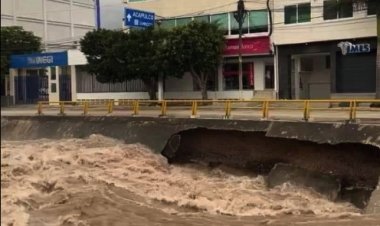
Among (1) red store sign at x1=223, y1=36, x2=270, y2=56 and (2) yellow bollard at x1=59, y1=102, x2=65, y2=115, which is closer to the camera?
(2) yellow bollard at x1=59, y1=102, x2=65, y2=115

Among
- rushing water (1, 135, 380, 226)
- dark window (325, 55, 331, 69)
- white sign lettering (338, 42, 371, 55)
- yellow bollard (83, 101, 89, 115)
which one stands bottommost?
rushing water (1, 135, 380, 226)

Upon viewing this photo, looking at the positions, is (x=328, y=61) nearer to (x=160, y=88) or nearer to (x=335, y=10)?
(x=335, y=10)

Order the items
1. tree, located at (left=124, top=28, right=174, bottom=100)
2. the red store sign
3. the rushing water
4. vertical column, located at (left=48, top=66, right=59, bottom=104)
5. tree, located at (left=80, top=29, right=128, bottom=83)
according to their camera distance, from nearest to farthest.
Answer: the rushing water < vertical column, located at (left=48, top=66, right=59, bottom=104) < tree, located at (left=124, top=28, right=174, bottom=100) < tree, located at (left=80, top=29, right=128, bottom=83) < the red store sign

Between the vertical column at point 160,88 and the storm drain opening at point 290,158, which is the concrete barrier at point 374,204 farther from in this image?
the vertical column at point 160,88

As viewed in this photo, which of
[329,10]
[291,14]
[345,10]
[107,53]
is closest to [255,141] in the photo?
[345,10]

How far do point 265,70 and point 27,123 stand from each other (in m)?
18.3

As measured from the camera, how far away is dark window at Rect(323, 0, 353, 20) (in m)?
33.9

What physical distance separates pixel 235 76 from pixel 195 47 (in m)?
5.53

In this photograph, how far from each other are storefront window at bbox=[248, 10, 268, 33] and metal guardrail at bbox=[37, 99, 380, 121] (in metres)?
11.6

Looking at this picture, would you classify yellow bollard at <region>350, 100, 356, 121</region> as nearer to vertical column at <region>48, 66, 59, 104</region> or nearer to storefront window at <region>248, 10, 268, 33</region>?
vertical column at <region>48, 66, 59, 104</region>

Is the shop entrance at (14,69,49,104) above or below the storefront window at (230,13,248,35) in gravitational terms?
below

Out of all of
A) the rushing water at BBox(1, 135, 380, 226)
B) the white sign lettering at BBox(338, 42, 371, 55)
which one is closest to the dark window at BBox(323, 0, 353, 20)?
the white sign lettering at BBox(338, 42, 371, 55)

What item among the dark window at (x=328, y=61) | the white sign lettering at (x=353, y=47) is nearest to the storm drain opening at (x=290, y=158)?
the white sign lettering at (x=353, y=47)

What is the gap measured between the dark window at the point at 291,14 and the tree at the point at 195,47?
4.76 meters
